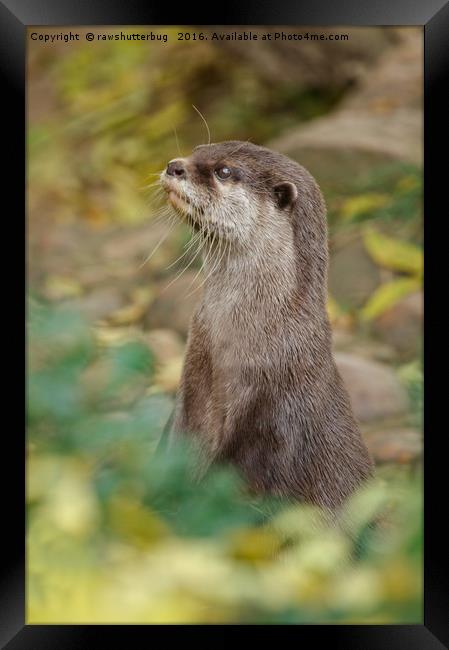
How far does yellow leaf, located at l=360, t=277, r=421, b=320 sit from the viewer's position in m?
3.79

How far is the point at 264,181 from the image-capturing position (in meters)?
Result: 2.85

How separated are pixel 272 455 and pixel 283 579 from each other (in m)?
1.05

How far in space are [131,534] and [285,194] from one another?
1.49 m

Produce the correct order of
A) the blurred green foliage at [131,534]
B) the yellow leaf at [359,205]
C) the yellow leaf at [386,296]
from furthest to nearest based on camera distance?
the yellow leaf at [359,205], the yellow leaf at [386,296], the blurred green foliage at [131,534]

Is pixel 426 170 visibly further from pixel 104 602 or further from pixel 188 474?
pixel 104 602

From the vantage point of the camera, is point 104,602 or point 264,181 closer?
point 104,602

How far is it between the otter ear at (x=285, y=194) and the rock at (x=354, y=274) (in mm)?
1180

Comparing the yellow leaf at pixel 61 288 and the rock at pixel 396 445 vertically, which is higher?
the yellow leaf at pixel 61 288

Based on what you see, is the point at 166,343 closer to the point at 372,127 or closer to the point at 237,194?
the point at 237,194

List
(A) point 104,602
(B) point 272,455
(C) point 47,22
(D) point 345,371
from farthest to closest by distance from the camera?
(D) point 345,371, (B) point 272,455, (C) point 47,22, (A) point 104,602

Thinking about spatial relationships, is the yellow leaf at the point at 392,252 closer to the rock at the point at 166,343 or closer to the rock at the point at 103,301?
the rock at the point at 166,343

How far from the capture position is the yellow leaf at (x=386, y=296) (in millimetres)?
3795

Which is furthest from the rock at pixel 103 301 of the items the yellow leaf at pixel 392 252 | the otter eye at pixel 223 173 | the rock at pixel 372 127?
the yellow leaf at pixel 392 252

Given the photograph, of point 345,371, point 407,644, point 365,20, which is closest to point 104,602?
point 407,644
